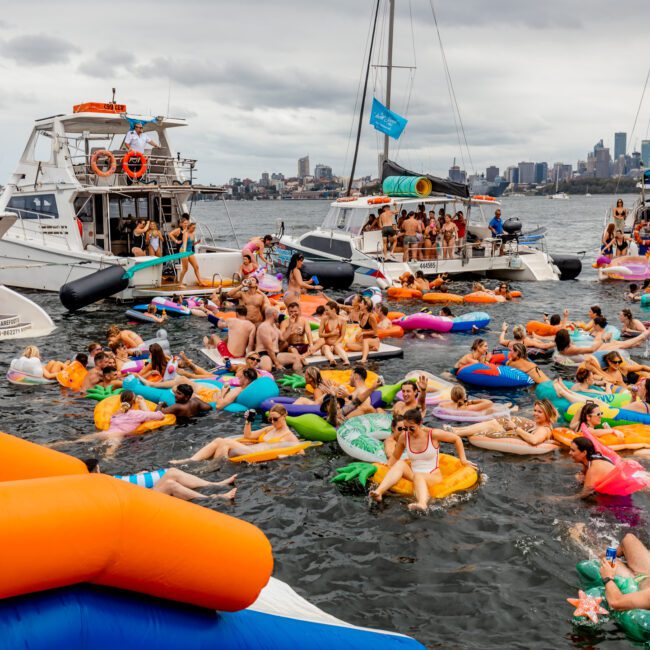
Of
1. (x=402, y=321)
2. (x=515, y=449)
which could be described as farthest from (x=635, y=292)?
(x=515, y=449)

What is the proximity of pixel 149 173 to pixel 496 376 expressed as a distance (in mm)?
14682

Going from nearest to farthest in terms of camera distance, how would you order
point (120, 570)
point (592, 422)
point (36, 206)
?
point (120, 570), point (592, 422), point (36, 206)

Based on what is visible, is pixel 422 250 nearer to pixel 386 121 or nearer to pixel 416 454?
pixel 386 121

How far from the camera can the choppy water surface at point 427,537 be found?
688cm

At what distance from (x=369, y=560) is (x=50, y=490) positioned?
4.70m

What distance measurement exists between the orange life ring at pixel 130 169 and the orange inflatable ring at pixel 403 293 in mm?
8398

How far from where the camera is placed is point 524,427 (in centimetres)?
1130

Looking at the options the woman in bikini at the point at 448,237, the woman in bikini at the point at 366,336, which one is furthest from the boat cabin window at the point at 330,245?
the woman in bikini at the point at 366,336

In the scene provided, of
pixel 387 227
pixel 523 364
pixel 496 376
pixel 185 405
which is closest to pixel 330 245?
pixel 387 227

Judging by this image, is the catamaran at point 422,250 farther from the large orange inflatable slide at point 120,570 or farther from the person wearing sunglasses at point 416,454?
the large orange inflatable slide at point 120,570

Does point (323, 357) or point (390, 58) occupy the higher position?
point (390, 58)

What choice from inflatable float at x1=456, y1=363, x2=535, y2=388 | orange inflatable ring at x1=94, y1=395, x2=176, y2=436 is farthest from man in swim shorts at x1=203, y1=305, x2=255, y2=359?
inflatable float at x1=456, y1=363, x2=535, y2=388

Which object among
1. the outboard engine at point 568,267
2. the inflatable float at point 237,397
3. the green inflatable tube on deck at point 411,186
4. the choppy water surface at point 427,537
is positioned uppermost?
the green inflatable tube on deck at point 411,186

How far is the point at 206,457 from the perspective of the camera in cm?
1045
